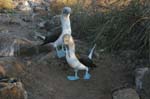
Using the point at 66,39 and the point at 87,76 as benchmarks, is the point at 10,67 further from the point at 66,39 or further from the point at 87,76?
the point at 87,76

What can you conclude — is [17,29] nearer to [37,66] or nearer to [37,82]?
[37,66]

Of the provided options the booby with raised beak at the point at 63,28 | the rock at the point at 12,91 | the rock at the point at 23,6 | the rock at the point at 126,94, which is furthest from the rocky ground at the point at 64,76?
the rock at the point at 23,6

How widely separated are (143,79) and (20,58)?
2007 millimetres

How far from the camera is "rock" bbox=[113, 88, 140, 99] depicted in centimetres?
538

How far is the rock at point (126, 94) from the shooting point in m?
5.38

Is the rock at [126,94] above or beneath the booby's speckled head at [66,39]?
beneath

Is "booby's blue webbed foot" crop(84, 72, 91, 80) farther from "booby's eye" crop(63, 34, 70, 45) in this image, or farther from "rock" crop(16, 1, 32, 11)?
"rock" crop(16, 1, 32, 11)

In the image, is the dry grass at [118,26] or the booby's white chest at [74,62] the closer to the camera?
the booby's white chest at [74,62]

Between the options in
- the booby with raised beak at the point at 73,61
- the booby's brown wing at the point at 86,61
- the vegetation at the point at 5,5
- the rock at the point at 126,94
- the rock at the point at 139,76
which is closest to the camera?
the rock at the point at 126,94

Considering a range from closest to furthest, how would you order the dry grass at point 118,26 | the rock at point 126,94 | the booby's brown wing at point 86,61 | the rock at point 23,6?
the rock at point 126,94
the booby's brown wing at point 86,61
the dry grass at point 118,26
the rock at point 23,6

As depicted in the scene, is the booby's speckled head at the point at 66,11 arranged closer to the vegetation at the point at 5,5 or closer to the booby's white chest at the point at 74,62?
the booby's white chest at the point at 74,62

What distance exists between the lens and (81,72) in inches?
250

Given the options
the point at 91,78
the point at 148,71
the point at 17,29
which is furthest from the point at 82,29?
the point at 148,71

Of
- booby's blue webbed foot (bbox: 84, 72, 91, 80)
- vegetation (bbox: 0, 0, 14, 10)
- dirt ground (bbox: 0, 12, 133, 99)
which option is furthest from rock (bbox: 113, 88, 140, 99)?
vegetation (bbox: 0, 0, 14, 10)
